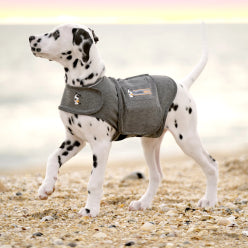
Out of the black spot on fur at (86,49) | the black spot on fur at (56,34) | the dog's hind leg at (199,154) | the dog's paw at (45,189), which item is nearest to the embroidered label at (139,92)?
the dog's hind leg at (199,154)

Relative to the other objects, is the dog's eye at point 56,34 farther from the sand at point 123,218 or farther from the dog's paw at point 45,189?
the sand at point 123,218

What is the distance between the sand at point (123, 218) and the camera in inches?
167

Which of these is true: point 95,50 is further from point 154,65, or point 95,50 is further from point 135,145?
point 154,65

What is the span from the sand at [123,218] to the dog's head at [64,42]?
176 cm

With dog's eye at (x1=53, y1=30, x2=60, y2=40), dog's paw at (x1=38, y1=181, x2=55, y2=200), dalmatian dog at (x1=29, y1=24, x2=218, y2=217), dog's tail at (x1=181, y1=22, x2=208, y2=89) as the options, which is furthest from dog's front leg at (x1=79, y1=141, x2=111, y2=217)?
dog's tail at (x1=181, y1=22, x2=208, y2=89)

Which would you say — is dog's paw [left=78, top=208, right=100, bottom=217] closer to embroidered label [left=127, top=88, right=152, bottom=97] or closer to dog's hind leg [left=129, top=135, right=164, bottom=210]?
dog's hind leg [left=129, top=135, right=164, bottom=210]

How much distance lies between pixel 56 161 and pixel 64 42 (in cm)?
128

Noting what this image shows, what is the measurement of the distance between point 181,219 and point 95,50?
2033mm

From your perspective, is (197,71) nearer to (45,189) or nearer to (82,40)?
(82,40)

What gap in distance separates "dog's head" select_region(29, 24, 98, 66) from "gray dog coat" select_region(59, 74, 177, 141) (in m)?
0.38

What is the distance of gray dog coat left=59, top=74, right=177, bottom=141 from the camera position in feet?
16.1

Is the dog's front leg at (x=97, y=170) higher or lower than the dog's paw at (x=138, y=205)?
higher

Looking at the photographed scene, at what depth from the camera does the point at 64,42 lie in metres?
4.84

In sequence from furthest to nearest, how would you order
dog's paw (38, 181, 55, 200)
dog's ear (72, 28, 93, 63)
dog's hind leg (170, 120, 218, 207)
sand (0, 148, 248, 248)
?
dog's hind leg (170, 120, 218, 207) < dog's paw (38, 181, 55, 200) < dog's ear (72, 28, 93, 63) < sand (0, 148, 248, 248)
